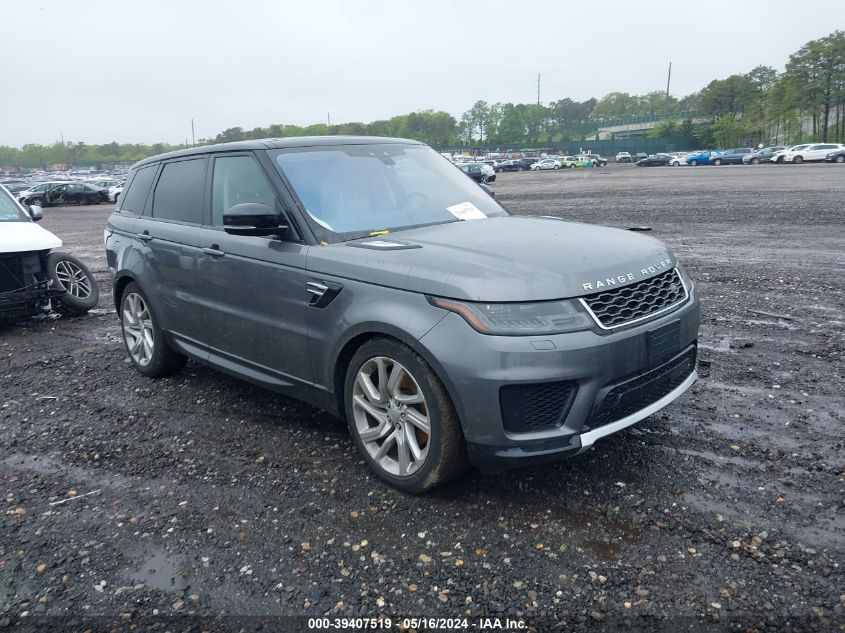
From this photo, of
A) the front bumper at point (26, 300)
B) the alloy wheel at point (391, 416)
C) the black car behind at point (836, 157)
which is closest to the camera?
the alloy wheel at point (391, 416)

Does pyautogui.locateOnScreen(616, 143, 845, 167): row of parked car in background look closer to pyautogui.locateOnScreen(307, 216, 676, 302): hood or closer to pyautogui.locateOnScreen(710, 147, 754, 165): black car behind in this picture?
pyautogui.locateOnScreen(710, 147, 754, 165): black car behind

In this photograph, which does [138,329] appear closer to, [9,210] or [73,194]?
[9,210]

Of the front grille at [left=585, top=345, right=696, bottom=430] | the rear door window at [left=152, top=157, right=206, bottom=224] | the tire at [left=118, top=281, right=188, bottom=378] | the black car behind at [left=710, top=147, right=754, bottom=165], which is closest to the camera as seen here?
the front grille at [left=585, top=345, right=696, bottom=430]

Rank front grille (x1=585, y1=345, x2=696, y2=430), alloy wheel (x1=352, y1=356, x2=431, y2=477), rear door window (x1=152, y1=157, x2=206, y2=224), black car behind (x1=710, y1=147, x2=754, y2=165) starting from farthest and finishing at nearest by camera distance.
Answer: black car behind (x1=710, y1=147, x2=754, y2=165)
rear door window (x1=152, y1=157, x2=206, y2=224)
alloy wheel (x1=352, y1=356, x2=431, y2=477)
front grille (x1=585, y1=345, x2=696, y2=430)

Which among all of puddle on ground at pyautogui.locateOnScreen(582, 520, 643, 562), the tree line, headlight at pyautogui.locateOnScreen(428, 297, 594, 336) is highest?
the tree line

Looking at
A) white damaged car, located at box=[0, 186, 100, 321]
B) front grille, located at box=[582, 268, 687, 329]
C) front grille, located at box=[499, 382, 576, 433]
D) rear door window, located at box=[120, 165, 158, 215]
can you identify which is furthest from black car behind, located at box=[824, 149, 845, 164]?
front grille, located at box=[499, 382, 576, 433]

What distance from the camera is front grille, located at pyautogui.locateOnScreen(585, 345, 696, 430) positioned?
331 cm

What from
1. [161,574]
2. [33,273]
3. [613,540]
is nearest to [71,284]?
[33,273]

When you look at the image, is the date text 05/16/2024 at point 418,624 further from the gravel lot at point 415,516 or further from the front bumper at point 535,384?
the front bumper at point 535,384

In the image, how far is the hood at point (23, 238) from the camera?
792cm

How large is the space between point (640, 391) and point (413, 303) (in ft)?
3.92

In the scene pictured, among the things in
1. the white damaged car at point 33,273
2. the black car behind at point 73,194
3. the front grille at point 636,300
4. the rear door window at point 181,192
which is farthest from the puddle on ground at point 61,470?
the black car behind at point 73,194

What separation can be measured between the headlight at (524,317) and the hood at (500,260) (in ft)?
0.12

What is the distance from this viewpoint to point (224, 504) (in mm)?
3730
